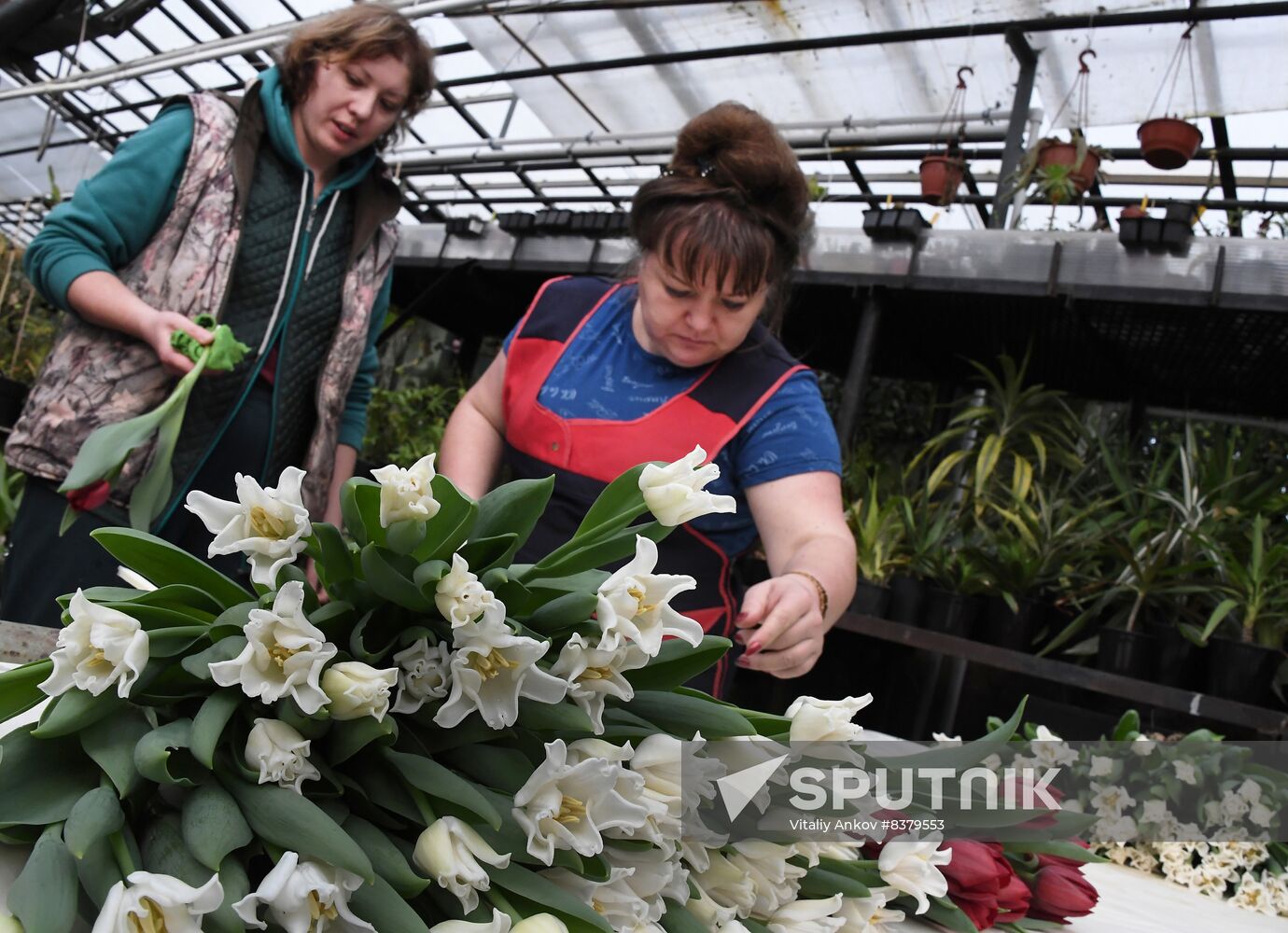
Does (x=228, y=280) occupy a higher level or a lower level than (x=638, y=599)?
higher

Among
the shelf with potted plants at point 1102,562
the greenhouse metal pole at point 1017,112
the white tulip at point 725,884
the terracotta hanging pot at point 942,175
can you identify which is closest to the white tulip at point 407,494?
the white tulip at point 725,884

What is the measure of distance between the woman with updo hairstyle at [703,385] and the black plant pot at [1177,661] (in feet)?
6.52

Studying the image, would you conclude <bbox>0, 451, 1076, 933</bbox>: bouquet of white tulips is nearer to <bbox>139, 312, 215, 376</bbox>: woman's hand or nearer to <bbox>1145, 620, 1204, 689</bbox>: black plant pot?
<bbox>139, 312, 215, 376</bbox>: woman's hand

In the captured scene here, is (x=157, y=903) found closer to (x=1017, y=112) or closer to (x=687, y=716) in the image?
(x=687, y=716)

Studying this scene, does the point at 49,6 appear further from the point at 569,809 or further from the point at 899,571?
the point at 569,809

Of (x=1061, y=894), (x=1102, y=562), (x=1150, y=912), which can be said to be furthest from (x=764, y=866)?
(x=1102, y=562)

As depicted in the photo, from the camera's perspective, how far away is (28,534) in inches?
55.4

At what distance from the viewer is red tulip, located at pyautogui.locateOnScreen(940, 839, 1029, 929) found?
688 mm

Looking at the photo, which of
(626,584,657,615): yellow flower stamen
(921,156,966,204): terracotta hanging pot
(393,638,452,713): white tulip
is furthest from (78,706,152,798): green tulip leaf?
(921,156,966,204): terracotta hanging pot

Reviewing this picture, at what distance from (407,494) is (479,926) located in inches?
6.9

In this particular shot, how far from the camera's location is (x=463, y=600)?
44cm

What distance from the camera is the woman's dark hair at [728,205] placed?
126 cm

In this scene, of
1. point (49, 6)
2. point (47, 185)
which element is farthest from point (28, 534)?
point (47, 185)

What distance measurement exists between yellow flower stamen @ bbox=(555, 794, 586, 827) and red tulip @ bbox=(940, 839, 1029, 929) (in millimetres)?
350
